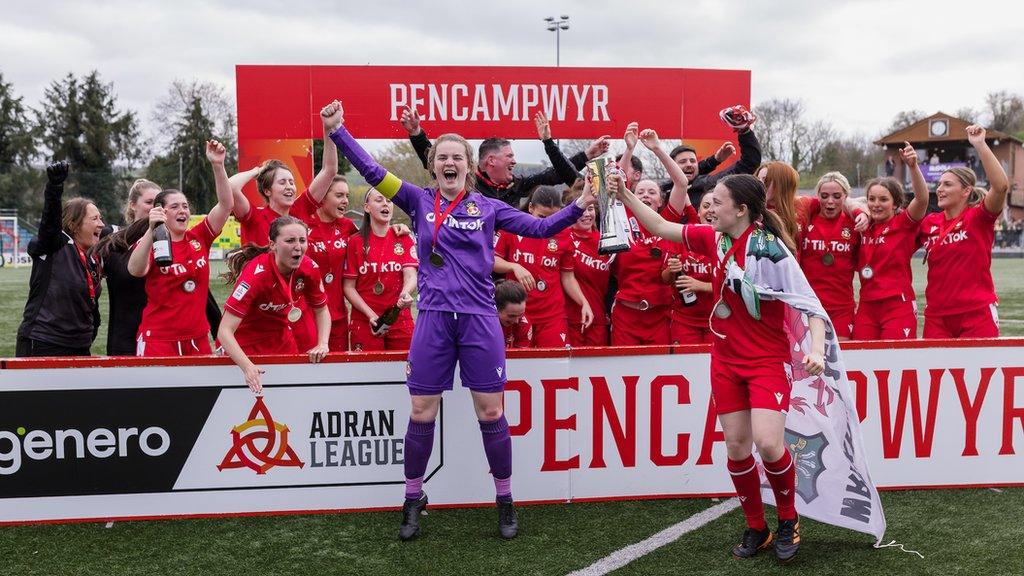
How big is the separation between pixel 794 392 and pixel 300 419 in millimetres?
2697

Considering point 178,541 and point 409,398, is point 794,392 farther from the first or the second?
point 178,541

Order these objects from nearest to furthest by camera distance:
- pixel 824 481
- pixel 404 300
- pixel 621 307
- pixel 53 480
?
pixel 824 481 < pixel 53 480 < pixel 404 300 < pixel 621 307

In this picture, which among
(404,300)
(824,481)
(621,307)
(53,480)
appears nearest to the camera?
(824,481)

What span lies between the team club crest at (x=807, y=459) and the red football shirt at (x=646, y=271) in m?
1.77

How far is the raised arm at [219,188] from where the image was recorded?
4.92 metres

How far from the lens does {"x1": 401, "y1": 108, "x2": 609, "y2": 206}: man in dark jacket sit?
206 inches

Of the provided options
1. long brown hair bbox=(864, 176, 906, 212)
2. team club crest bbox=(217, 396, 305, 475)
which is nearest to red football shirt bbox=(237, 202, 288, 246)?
team club crest bbox=(217, 396, 305, 475)

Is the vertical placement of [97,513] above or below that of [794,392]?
below

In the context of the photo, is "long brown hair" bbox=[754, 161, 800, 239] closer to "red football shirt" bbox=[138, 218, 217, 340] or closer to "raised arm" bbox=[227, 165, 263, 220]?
"raised arm" bbox=[227, 165, 263, 220]

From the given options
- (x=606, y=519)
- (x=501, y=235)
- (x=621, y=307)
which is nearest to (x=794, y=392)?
(x=606, y=519)

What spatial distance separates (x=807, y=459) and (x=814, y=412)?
277 millimetres

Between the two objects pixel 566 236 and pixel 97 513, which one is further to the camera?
pixel 566 236

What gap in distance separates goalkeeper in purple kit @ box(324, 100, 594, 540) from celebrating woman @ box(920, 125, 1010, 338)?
3179 millimetres

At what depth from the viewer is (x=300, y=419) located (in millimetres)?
4645
